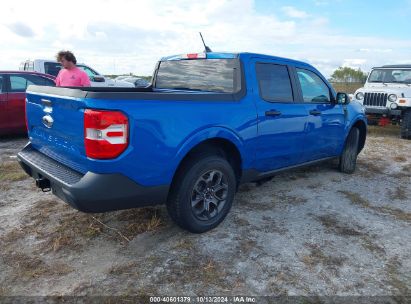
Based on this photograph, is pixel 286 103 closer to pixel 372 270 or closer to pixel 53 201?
pixel 372 270

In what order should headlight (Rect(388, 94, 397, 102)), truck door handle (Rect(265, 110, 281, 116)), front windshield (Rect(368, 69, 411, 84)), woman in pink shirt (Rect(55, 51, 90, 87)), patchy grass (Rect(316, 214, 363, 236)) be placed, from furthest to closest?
front windshield (Rect(368, 69, 411, 84)), headlight (Rect(388, 94, 397, 102)), woman in pink shirt (Rect(55, 51, 90, 87)), truck door handle (Rect(265, 110, 281, 116)), patchy grass (Rect(316, 214, 363, 236))

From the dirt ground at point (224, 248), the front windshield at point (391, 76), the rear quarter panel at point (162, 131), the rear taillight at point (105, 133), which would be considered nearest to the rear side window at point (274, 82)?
the rear quarter panel at point (162, 131)

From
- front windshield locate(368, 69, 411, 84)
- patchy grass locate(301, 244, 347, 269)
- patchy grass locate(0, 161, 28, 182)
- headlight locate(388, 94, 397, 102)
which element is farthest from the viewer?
front windshield locate(368, 69, 411, 84)

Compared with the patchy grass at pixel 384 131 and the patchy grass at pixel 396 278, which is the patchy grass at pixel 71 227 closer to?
the patchy grass at pixel 396 278

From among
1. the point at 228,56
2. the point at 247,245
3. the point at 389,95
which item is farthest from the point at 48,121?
the point at 389,95

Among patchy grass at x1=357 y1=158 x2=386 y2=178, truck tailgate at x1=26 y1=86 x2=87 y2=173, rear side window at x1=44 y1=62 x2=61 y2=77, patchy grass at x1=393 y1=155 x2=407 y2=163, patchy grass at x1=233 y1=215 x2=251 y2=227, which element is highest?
rear side window at x1=44 y1=62 x2=61 y2=77

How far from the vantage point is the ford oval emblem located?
313 cm

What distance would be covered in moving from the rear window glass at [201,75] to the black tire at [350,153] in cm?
280

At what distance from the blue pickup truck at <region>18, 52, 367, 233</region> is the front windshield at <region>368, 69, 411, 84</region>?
6652 millimetres

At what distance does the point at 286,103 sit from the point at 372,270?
6.66 feet

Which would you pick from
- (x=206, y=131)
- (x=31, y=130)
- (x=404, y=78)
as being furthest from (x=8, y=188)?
(x=404, y=78)

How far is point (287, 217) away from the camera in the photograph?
3949 mm

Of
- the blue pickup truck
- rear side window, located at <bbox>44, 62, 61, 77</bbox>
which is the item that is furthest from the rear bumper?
rear side window, located at <bbox>44, 62, 61, 77</bbox>

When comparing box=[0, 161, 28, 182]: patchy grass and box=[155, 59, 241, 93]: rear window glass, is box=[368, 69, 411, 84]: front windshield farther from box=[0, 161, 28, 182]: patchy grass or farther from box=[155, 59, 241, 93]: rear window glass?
box=[0, 161, 28, 182]: patchy grass
